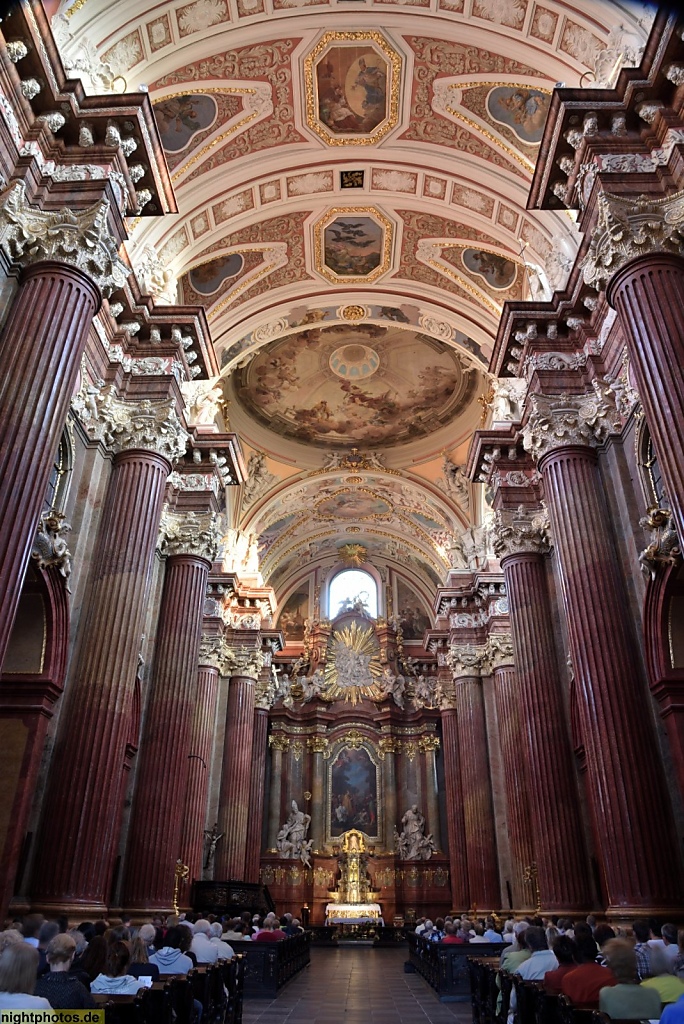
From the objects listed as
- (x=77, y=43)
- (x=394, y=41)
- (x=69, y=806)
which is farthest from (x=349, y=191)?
(x=69, y=806)

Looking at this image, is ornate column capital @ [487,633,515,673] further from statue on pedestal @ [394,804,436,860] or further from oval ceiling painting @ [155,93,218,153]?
oval ceiling painting @ [155,93,218,153]

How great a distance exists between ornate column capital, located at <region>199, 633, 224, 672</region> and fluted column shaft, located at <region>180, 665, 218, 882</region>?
0.43 feet

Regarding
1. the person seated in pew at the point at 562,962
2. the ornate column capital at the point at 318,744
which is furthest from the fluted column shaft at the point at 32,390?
the ornate column capital at the point at 318,744

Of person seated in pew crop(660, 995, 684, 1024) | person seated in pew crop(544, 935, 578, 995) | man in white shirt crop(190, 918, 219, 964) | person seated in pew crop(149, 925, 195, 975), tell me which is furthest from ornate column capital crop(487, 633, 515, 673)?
person seated in pew crop(660, 995, 684, 1024)

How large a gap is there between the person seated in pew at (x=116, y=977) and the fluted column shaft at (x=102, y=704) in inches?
150

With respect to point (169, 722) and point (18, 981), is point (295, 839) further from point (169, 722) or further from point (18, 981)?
point (18, 981)

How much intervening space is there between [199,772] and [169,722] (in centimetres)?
590

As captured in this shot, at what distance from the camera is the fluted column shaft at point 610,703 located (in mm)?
8531

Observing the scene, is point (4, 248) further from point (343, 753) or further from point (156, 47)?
point (343, 753)

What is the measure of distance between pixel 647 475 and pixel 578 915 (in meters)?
6.06

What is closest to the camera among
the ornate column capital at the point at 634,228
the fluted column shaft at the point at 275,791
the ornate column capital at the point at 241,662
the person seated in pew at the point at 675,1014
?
the person seated in pew at the point at 675,1014

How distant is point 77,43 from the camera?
10.1 meters

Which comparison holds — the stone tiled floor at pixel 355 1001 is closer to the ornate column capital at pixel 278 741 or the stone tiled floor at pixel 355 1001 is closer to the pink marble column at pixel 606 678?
the pink marble column at pixel 606 678

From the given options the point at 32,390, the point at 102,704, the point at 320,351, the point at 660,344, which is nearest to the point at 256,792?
the point at 320,351
